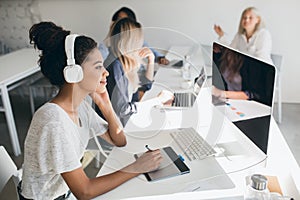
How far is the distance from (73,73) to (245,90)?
0.60 metres

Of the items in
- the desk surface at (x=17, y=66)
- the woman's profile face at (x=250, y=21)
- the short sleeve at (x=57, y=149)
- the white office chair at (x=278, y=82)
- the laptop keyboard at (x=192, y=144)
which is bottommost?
the white office chair at (x=278, y=82)

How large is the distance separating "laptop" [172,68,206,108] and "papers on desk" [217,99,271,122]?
13cm

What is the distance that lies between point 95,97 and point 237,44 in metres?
2.53

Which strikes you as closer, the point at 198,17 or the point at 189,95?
the point at 189,95

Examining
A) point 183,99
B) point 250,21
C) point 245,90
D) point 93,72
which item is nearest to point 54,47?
point 93,72

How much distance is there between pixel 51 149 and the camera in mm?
992

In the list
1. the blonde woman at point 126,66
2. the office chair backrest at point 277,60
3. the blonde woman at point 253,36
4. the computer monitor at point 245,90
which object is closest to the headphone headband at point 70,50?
the blonde woman at point 126,66

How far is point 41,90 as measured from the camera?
13.0 ft

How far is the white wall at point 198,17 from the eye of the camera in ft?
11.5

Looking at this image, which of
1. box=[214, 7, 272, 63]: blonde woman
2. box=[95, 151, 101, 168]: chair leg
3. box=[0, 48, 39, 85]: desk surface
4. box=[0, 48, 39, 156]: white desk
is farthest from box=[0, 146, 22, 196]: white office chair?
box=[214, 7, 272, 63]: blonde woman

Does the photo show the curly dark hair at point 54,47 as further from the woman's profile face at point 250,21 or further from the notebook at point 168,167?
the woman's profile face at point 250,21

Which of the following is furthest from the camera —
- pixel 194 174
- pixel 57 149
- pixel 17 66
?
pixel 17 66

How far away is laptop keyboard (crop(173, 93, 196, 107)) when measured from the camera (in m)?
1.30

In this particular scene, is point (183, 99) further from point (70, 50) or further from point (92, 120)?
point (70, 50)
